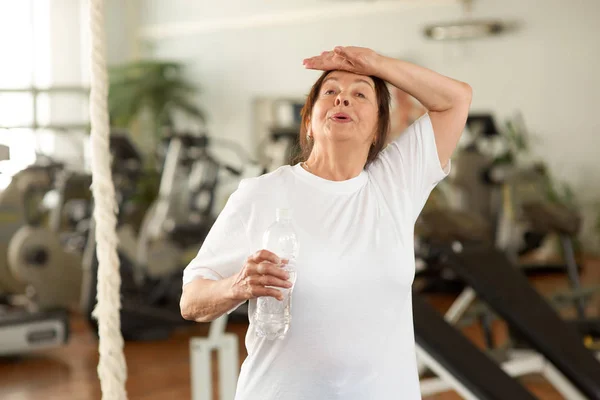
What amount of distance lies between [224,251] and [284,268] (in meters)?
0.14

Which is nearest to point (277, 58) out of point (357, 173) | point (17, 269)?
point (17, 269)

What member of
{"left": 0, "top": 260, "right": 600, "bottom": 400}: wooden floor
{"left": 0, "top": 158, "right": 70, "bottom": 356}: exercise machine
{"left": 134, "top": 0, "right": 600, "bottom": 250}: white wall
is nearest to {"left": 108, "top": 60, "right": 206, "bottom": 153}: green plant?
{"left": 134, "top": 0, "right": 600, "bottom": 250}: white wall

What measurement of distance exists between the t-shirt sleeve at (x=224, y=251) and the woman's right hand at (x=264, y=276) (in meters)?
0.12

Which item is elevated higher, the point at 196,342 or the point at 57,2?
the point at 57,2

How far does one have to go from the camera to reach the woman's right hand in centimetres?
108

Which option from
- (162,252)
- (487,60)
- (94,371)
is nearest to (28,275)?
(162,252)

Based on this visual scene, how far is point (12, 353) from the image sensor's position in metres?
4.04

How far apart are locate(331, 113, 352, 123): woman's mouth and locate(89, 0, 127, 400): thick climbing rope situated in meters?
0.36

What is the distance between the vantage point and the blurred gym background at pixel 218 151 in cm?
400

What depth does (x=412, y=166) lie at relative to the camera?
135 centimetres

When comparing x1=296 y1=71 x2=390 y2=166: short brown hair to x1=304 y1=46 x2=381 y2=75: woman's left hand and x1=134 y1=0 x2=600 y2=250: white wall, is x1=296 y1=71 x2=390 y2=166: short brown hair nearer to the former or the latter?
x1=304 y1=46 x2=381 y2=75: woman's left hand

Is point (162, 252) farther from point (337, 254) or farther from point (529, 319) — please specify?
point (337, 254)

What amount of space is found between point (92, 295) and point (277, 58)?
5.49 m

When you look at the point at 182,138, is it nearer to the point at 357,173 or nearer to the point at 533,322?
the point at 533,322
